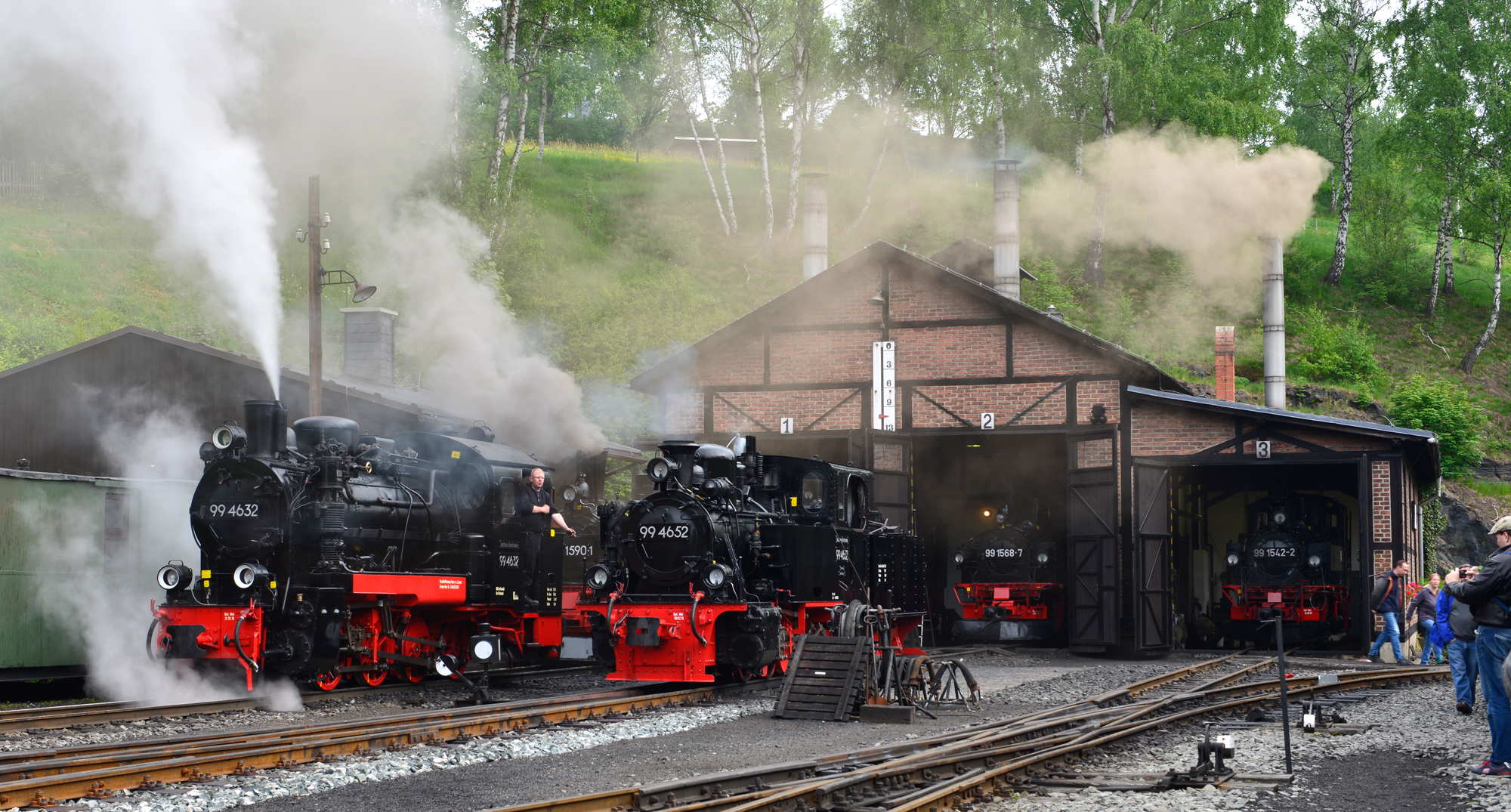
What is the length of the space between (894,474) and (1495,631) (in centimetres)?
1289

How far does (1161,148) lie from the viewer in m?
32.8

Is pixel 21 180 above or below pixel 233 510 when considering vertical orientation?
above

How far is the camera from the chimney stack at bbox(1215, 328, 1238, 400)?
28.0 meters

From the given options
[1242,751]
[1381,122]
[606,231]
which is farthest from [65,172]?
[1381,122]

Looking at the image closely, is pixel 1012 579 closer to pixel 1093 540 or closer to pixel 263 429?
pixel 1093 540

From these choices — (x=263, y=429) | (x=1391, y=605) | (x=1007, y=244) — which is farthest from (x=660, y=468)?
(x=1007, y=244)

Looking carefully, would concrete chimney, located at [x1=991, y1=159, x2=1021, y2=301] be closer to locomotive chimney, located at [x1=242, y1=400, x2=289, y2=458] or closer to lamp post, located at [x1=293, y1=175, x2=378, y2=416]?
lamp post, located at [x1=293, y1=175, x2=378, y2=416]

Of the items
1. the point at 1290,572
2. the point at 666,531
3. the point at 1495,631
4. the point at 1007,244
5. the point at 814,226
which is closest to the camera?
the point at 1495,631

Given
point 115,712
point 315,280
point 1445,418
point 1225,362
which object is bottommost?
point 115,712

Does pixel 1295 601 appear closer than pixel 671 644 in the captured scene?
No

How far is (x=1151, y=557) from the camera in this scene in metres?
19.8

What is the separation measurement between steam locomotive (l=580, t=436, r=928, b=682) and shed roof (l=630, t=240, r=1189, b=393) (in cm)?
688

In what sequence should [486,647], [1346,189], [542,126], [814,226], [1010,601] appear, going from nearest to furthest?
[486,647]
[1010,601]
[814,226]
[1346,189]
[542,126]

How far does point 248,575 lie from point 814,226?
19063 mm
